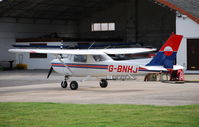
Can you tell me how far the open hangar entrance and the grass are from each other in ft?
110

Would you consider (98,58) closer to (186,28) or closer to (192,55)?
(186,28)

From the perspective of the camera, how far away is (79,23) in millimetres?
63219

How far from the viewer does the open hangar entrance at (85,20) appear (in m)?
54.1

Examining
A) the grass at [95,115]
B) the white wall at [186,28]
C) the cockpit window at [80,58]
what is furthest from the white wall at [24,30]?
the grass at [95,115]

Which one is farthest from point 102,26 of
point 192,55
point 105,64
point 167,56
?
point 167,56

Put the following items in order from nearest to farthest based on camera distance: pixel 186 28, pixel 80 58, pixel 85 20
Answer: pixel 80 58
pixel 186 28
pixel 85 20

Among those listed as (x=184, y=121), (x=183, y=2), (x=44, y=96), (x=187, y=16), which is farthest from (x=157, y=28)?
(x=184, y=121)

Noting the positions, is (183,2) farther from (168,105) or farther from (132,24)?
(168,105)

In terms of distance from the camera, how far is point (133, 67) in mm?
24438

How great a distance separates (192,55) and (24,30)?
71.8ft

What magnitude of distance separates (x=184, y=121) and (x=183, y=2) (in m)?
33.9

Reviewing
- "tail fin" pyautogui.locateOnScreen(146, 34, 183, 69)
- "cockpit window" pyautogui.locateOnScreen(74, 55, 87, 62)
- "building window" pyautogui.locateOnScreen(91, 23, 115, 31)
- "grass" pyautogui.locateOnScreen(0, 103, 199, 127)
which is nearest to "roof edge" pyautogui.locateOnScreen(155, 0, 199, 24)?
"tail fin" pyautogui.locateOnScreen(146, 34, 183, 69)

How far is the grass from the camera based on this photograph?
13.5 meters

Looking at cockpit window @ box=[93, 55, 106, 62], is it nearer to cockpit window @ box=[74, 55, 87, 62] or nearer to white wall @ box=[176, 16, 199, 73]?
cockpit window @ box=[74, 55, 87, 62]
